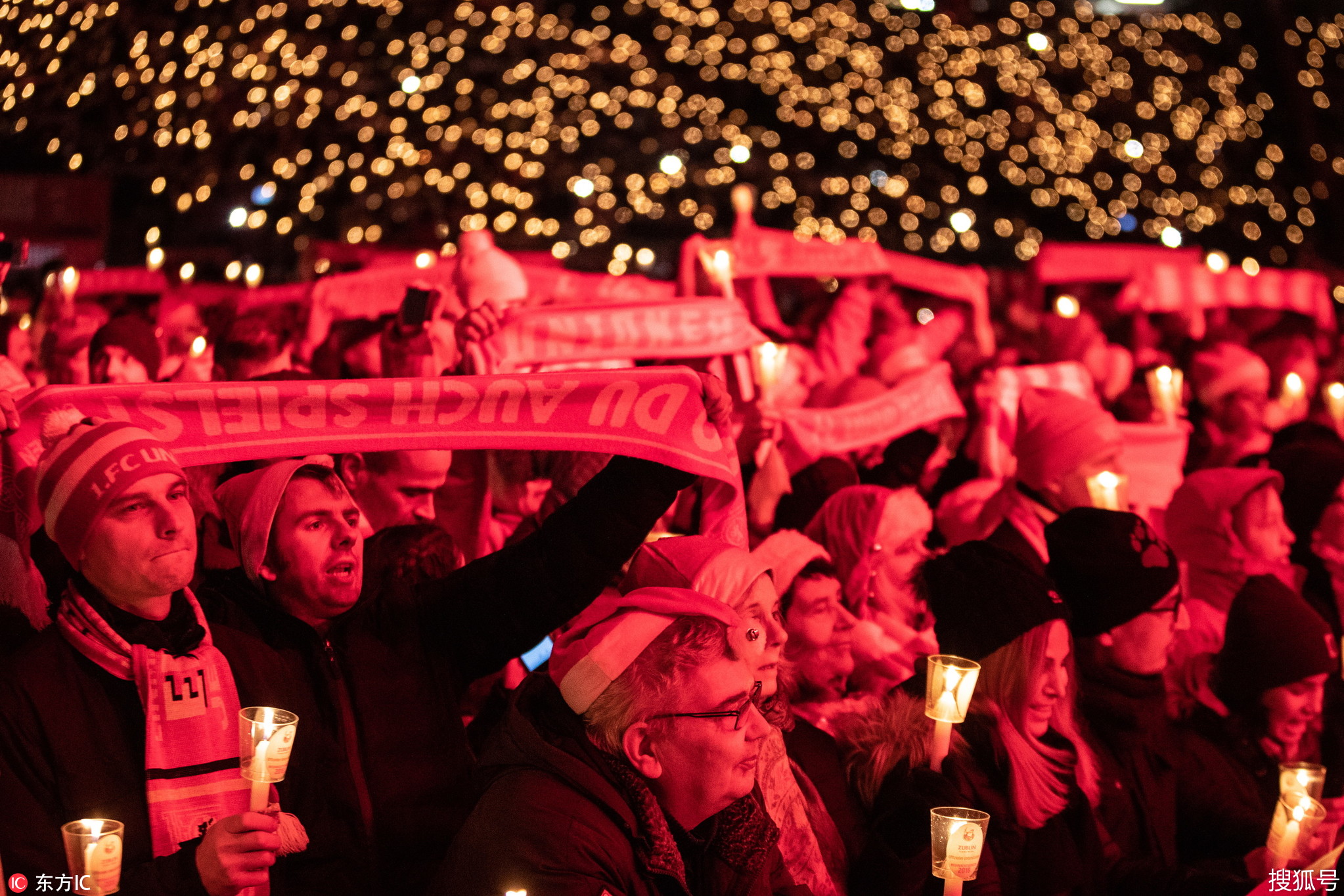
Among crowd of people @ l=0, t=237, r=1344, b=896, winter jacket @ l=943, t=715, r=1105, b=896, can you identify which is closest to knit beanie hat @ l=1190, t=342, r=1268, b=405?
crowd of people @ l=0, t=237, r=1344, b=896

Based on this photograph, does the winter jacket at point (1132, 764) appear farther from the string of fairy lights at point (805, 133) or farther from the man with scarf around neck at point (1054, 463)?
the string of fairy lights at point (805, 133)

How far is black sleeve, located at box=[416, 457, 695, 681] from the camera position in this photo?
2.95 m

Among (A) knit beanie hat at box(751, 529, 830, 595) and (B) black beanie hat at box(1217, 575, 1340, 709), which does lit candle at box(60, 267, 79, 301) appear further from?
(B) black beanie hat at box(1217, 575, 1340, 709)

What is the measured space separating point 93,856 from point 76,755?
35 cm

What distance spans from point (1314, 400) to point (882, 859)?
663cm

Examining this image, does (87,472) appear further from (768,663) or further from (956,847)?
(956,847)

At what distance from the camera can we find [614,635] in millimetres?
2371

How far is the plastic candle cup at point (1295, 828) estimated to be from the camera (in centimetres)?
292

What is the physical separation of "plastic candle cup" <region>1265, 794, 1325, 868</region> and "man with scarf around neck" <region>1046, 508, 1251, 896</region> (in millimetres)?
356

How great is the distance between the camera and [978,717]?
303 cm

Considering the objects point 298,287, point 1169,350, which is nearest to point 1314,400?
point 1169,350

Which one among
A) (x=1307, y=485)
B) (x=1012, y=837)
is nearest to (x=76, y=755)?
(x=1012, y=837)

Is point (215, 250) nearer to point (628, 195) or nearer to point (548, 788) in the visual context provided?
point (628, 195)

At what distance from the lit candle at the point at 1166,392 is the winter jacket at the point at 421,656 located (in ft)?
12.2
